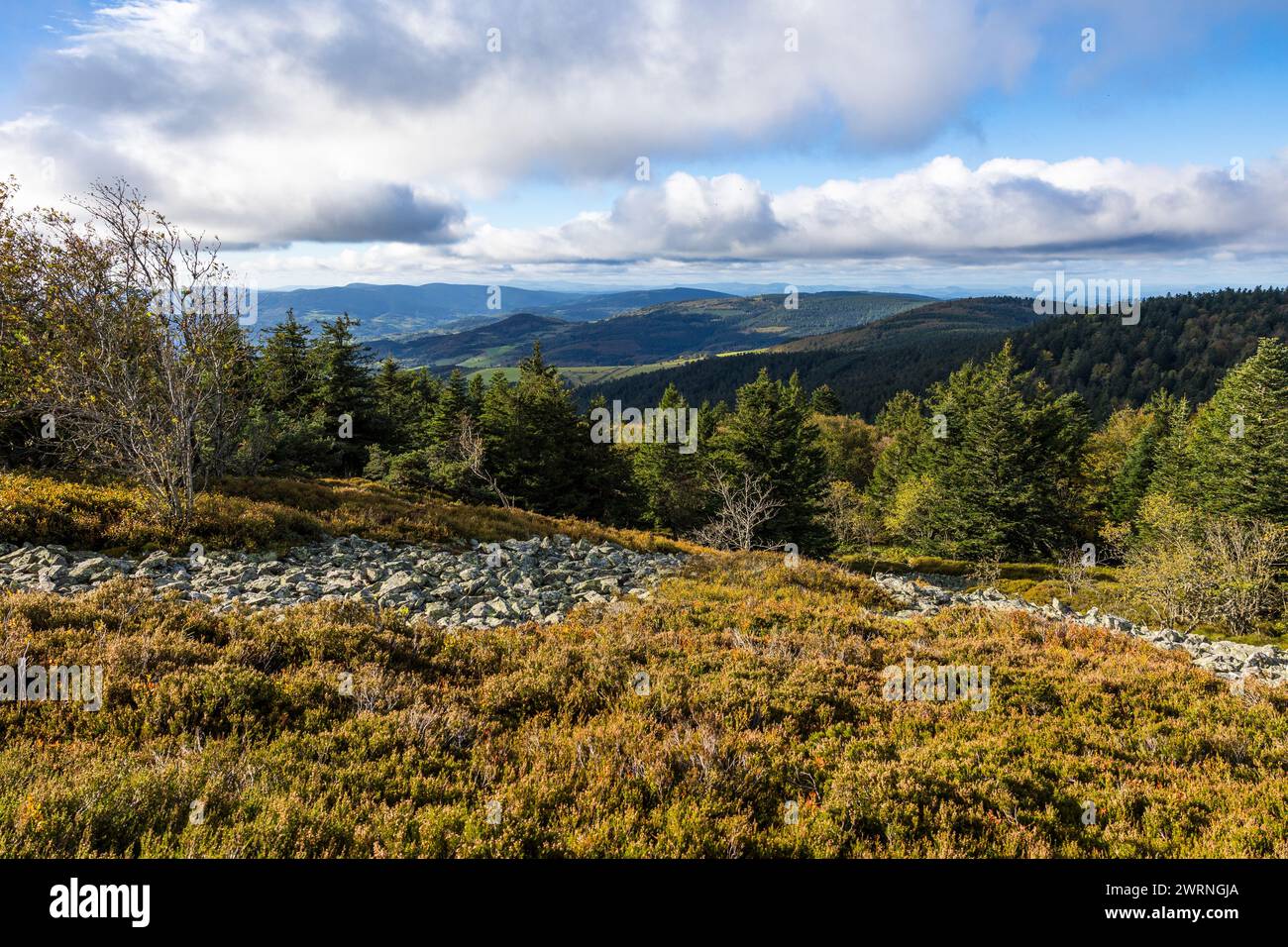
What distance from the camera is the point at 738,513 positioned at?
1328 inches

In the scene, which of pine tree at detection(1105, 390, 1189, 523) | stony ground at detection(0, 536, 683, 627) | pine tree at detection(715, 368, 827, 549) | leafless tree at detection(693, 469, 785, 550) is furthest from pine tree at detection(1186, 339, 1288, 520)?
stony ground at detection(0, 536, 683, 627)

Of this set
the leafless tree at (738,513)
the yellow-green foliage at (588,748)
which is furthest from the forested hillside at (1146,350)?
the yellow-green foliage at (588,748)

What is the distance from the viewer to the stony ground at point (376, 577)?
34.6ft

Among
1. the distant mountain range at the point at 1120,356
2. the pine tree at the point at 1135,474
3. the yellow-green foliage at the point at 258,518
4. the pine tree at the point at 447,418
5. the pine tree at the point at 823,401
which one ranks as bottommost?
the pine tree at the point at 1135,474

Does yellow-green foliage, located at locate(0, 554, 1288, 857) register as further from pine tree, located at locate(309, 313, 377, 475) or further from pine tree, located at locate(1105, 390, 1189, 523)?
pine tree, located at locate(1105, 390, 1189, 523)

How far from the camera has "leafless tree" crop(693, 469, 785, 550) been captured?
97.1 ft

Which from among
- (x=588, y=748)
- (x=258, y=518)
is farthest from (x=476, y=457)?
(x=588, y=748)

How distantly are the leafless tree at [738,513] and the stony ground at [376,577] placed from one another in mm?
12531

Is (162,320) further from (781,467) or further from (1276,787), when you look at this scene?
(781,467)

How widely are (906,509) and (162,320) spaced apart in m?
54.9

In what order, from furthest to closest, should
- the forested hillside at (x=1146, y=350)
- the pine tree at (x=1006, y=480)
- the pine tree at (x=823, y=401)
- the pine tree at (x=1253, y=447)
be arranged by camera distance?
the forested hillside at (x=1146, y=350) → the pine tree at (x=823, y=401) → the pine tree at (x=1006, y=480) → the pine tree at (x=1253, y=447)

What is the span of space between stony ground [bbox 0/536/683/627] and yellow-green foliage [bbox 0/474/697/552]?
0.78m

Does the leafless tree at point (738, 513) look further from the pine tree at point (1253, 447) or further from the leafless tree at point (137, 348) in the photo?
the pine tree at point (1253, 447)

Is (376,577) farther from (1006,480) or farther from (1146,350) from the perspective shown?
(1146,350)
